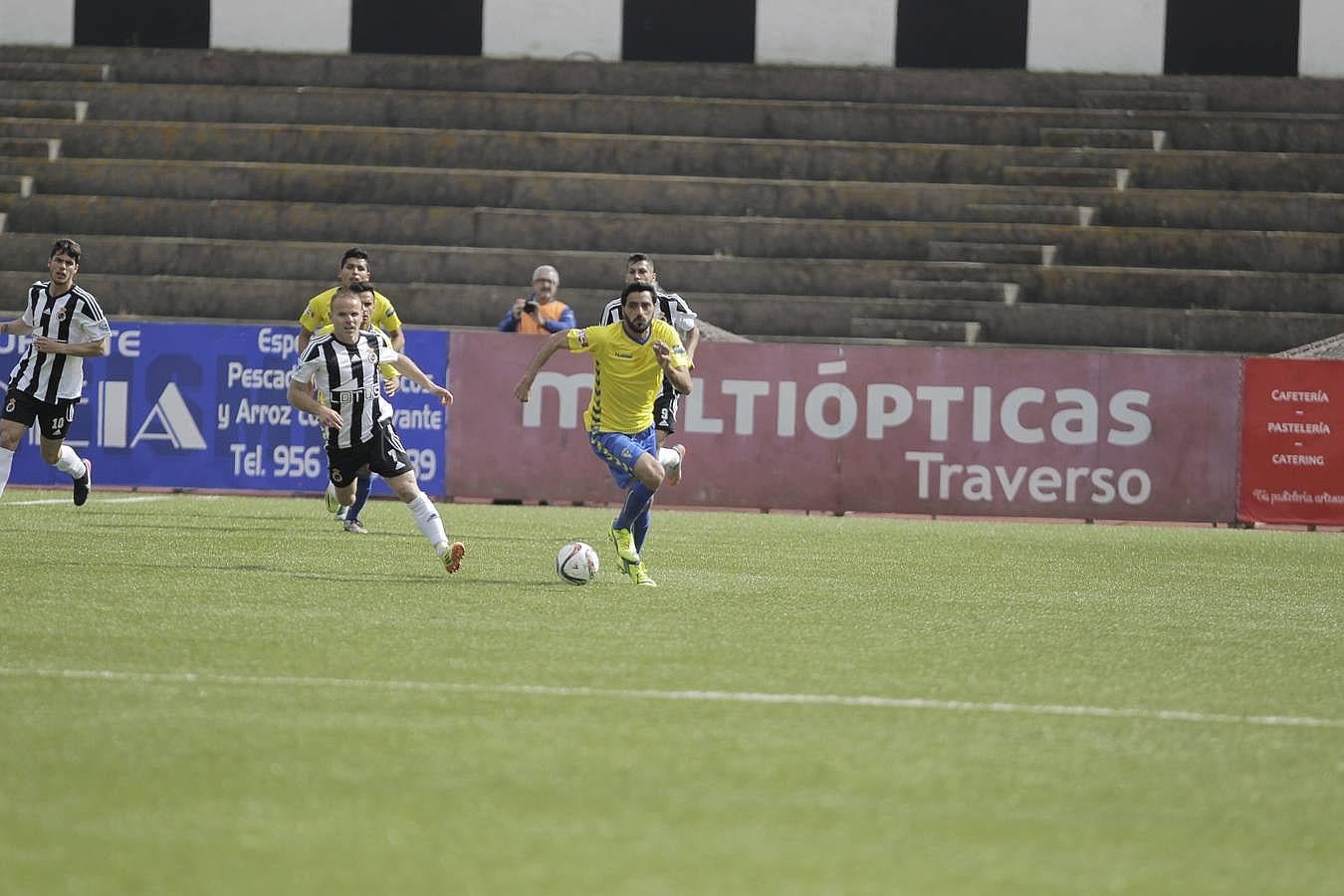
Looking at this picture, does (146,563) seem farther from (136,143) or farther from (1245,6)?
(1245,6)

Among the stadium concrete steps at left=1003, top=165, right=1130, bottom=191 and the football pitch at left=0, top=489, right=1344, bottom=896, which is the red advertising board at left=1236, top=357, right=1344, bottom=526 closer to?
the stadium concrete steps at left=1003, top=165, right=1130, bottom=191

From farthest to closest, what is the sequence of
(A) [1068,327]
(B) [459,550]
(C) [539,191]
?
(C) [539,191] < (A) [1068,327] < (B) [459,550]

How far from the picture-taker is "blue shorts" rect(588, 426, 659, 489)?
1166cm

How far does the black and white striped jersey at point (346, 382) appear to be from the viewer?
11688 millimetres

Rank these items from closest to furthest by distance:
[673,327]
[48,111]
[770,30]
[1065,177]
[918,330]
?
[673,327], [918,330], [1065,177], [48,111], [770,30]

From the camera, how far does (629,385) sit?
11.9m

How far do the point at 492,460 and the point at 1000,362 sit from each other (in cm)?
490

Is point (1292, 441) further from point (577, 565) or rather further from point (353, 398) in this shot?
point (353, 398)

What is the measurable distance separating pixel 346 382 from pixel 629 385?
165 centimetres

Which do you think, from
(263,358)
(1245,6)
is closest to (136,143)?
(263,358)

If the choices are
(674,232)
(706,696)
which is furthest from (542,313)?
(706,696)

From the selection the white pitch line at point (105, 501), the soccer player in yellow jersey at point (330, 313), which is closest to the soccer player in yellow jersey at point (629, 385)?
the soccer player in yellow jersey at point (330, 313)

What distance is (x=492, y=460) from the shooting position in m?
19.2

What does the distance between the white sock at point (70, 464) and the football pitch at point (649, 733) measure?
3.64 meters
